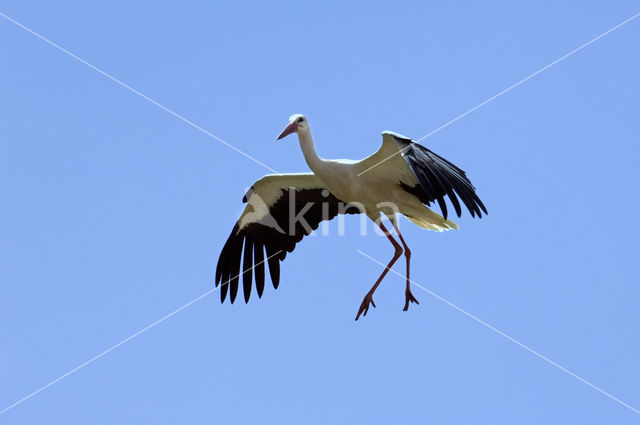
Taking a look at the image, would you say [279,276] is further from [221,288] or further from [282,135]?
[282,135]

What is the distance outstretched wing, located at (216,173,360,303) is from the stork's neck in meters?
1.10

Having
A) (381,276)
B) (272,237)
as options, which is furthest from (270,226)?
(381,276)

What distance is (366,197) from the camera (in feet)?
38.4

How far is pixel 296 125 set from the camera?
11586 millimetres

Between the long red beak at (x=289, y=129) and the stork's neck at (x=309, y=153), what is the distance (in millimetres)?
80

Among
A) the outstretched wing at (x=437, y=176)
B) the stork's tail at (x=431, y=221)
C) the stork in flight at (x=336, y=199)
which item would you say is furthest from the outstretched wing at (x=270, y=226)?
the outstretched wing at (x=437, y=176)

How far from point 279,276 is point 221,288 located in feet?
2.09

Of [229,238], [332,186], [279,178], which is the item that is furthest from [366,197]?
[229,238]

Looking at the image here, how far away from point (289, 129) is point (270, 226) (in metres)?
1.78

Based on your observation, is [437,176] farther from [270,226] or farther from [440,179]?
[270,226]

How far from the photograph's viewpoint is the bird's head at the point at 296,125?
11.5 meters

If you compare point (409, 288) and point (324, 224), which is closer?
point (409, 288)

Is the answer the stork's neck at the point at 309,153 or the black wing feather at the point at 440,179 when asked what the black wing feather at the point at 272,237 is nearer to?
the stork's neck at the point at 309,153

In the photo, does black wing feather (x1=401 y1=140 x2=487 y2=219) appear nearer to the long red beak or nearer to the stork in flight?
the stork in flight
